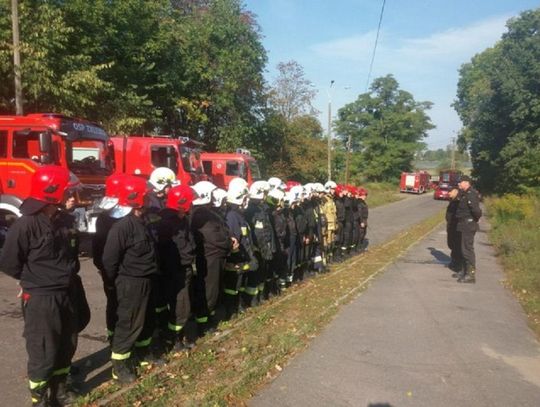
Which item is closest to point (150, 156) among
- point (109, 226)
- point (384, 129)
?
point (109, 226)

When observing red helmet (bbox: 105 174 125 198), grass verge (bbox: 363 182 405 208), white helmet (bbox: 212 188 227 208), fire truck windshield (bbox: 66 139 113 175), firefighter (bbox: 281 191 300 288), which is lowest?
grass verge (bbox: 363 182 405 208)

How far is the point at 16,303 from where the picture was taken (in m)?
7.57

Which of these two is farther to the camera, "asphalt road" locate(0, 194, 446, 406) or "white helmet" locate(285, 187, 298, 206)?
"white helmet" locate(285, 187, 298, 206)

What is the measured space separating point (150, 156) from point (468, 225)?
8545 millimetres

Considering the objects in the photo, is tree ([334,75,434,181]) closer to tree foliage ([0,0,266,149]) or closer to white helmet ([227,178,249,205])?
tree foliage ([0,0,266,149])

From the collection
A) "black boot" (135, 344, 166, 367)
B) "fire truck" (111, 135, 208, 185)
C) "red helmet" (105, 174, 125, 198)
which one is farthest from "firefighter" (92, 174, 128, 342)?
"fire truck" (111, 135, 208, 185)

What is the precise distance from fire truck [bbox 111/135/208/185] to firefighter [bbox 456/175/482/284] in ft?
23.6

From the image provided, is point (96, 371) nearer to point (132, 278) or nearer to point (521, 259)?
point (132, 278)

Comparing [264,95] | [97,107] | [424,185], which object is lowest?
[424,185]

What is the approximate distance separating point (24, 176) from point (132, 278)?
6666 mm

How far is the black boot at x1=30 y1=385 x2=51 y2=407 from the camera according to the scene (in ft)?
13.3

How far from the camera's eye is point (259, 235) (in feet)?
25.3

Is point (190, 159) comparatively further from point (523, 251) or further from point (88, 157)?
point (523, 251)

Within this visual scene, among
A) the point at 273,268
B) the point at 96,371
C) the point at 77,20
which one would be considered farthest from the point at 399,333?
the point at 77,20
